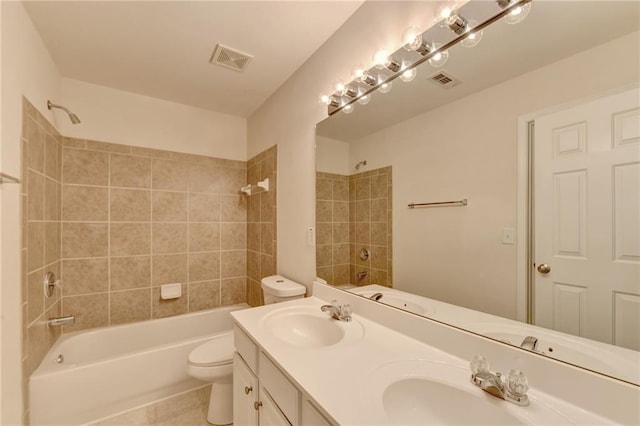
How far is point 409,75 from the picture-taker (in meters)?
1.13

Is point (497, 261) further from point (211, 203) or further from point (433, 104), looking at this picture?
point (211, 203)

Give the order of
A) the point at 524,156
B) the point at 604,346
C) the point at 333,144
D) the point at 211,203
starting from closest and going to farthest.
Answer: the point at 604,346
the point at 524,156
the point at 333,144
the point at 211,203

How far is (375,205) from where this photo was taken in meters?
1.32

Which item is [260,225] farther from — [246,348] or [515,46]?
[515,46]

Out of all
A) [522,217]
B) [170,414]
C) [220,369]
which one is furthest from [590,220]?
[170,414]

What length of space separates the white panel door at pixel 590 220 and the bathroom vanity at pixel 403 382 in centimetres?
14

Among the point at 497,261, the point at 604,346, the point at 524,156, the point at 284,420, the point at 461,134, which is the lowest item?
the point at 284,420

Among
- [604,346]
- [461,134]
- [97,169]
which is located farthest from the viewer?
[97,169]

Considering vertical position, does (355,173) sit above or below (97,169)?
below

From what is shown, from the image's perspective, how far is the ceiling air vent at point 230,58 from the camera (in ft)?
5.61

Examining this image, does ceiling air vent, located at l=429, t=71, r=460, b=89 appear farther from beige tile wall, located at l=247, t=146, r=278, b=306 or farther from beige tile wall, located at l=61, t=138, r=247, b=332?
beige tile wall, located at l=61, t=138, r=247, b=332

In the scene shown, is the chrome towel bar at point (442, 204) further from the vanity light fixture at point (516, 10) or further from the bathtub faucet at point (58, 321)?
the bathtub faucet at point (58, 321)

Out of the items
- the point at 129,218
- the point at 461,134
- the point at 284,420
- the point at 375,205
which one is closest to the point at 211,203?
the point at 129,218

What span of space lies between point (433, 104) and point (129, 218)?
8.20ft
